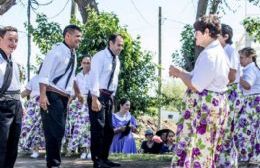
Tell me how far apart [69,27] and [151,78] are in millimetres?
6402

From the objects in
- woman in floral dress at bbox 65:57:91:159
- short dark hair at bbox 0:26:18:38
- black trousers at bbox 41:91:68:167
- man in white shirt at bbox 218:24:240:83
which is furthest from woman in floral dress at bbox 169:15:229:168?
woman in floral dress at bbox 65:57:91:159

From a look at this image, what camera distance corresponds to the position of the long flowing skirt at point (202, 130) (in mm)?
5910

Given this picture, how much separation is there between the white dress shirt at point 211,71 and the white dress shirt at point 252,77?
2862mm

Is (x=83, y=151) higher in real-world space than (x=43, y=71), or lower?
lower

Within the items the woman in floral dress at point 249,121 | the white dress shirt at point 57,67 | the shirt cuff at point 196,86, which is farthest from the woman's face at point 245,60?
the shirt cuff at point 196,86

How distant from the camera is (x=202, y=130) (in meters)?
5.93

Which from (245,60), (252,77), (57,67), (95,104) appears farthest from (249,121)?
(57,67)

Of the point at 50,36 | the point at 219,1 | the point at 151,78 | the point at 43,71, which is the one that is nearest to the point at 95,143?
the point at 43,71

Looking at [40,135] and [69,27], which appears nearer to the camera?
[69,27]

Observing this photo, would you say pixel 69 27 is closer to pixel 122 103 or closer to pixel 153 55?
pixel 122 103

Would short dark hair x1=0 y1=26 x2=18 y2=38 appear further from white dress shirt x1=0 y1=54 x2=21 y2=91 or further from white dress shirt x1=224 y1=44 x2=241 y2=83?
white dress shirt x1=224 y1=44 x2=241 y2=83

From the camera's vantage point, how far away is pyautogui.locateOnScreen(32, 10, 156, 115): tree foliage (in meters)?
13.2

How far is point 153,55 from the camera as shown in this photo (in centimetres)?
1396

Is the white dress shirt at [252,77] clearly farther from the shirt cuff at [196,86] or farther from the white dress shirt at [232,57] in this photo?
the shirt cuff at [196,86]
